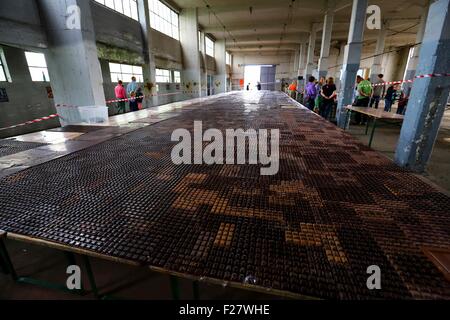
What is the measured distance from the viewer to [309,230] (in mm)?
1607

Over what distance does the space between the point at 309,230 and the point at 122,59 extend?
12.5 metres

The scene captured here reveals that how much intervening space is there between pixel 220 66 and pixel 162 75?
45.1ft

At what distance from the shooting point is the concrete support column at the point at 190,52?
1781 centimetres

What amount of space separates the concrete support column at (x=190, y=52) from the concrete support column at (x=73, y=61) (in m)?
12.0

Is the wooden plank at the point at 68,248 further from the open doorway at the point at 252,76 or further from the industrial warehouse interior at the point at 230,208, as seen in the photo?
the open doorway at the point at 252,76

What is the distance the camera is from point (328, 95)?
8922 millimetres

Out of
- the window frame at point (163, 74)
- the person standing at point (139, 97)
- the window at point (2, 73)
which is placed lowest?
the person standing at point (139, 97)

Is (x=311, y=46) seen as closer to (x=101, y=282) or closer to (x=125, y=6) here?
(x=125, y=6)

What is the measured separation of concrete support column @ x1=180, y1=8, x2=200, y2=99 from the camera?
58.4 ft

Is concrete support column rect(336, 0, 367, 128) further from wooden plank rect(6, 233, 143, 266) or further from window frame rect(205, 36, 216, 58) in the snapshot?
window frame rect(205, 36, 216, 58)

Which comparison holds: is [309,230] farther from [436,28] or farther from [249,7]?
[249,7]

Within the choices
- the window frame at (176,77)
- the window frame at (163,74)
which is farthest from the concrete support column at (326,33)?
the window frame at (176,77)

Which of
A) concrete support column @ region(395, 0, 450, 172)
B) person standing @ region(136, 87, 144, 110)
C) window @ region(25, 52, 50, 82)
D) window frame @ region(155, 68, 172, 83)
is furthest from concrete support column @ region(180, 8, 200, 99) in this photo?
concrete support column @ region(395, 0, 450, 172)

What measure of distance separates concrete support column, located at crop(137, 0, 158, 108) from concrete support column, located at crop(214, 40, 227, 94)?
1618 cm
